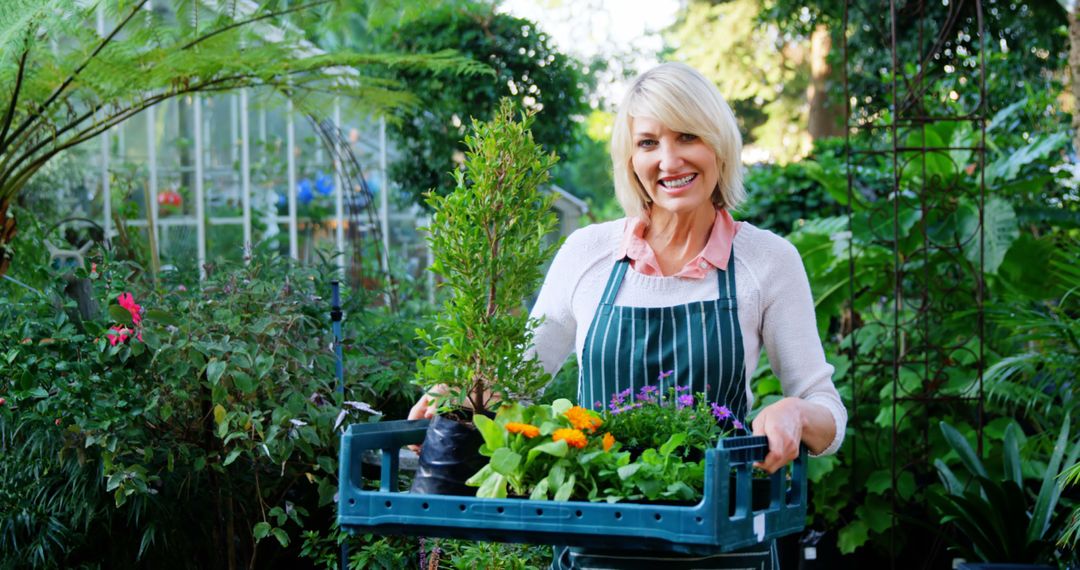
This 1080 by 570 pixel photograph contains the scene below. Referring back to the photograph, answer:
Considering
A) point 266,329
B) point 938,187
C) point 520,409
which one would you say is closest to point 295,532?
point 266,329

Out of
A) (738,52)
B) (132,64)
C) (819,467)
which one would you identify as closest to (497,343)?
(132,64)

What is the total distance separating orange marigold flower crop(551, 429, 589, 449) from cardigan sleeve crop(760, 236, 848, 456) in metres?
0.47

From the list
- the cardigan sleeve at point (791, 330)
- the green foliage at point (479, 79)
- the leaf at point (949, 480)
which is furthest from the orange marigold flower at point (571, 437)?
the green foliage at point (479, 79)

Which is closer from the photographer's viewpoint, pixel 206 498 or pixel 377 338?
pixel 206 498

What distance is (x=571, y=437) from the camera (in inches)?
55.4

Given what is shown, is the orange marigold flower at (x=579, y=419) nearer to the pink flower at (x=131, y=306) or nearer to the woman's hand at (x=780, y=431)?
the woman's hand at (x=780, y=431)

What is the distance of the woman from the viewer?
5.63 feet

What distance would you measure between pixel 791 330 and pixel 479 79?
20.0 feet

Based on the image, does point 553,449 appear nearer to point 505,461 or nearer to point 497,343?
point 505,461

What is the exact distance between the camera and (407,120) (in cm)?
809

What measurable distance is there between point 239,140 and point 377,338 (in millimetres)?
4050

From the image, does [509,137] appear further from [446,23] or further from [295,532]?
[446,23]

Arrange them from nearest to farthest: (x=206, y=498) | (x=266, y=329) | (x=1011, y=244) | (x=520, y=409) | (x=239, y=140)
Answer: (x=520, y=409)
(x=266, y=329)
(x=206, y=498)
(x=1011, y=244)
(x=239, y=140)

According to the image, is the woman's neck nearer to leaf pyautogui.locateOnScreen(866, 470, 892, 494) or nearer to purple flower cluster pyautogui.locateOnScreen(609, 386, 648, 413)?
purple flower cluster pyautogui.locateOnScreen(609, 386, 648, 413)
